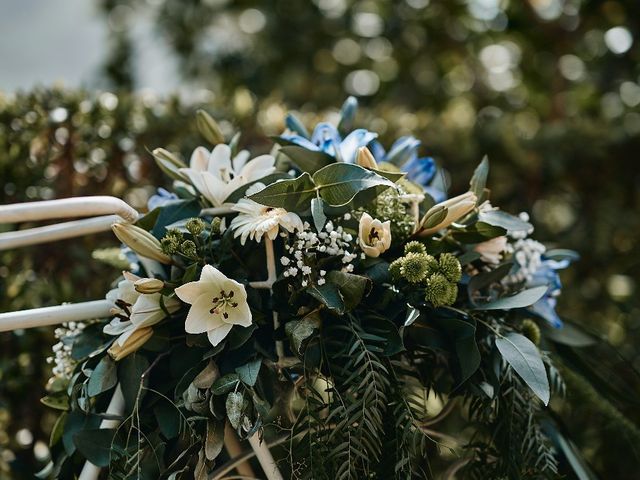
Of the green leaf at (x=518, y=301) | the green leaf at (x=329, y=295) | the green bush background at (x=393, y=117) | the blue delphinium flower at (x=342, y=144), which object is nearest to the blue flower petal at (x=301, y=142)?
the blue delphinium flower at (x=342, y=144)

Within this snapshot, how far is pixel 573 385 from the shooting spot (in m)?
1.14

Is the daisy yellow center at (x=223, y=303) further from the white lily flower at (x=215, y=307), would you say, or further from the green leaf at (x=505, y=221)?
the green leaf at (x=505, y=221)

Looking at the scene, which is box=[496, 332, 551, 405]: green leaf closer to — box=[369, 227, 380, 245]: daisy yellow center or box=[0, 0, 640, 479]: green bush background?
box=[369, 227, 380, 245]: daisy yellow center

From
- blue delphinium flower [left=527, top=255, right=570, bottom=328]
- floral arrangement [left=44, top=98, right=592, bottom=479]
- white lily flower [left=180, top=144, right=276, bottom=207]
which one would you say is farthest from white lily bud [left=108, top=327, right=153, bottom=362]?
blue delphinium flower [left=527, top=255, right=570, bottom=328]

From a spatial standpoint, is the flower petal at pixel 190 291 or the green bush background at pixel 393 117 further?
the green bush background at pixel 393 117

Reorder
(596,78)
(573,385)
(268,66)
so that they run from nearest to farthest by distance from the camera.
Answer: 1. (573,385)
2. (596,78)
3. (268,66)

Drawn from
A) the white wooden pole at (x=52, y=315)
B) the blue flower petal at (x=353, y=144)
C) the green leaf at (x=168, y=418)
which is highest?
the blue flower petal at (x=353, y=144)

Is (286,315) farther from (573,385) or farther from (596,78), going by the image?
(596,78)

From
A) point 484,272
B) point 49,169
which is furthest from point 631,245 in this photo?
point 49,169

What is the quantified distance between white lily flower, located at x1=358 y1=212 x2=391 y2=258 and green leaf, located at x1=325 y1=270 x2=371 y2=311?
0.05 metres

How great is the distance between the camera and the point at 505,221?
99 centimetres

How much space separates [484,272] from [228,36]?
295 cm

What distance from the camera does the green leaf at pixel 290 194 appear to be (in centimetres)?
83

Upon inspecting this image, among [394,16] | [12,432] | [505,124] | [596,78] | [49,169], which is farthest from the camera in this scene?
[394,16]
